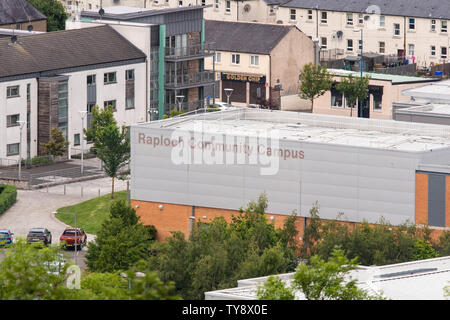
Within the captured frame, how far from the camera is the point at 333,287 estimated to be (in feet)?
132

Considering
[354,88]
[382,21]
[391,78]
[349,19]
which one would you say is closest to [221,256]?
[354,88]

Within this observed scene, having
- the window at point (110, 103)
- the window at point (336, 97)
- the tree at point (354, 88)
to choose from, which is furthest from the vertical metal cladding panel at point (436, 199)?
the window at point (336, 97)

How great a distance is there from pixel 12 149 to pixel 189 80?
21.5 m

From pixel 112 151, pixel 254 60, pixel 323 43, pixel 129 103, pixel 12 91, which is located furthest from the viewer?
pixel 323 43

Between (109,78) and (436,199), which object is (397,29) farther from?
(436,199)

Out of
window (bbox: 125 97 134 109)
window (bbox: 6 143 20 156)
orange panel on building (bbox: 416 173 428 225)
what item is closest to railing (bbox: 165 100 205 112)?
window (bbox: 125 97 134 109)

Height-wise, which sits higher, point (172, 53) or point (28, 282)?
point (172, 53)

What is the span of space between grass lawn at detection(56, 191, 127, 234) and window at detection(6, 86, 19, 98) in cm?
1525

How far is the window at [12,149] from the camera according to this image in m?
97.4

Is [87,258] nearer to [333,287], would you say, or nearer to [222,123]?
[222,123]

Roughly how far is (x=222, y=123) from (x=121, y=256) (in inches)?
682

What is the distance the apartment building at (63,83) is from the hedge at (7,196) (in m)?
8.73

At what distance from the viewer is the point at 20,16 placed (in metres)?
136
